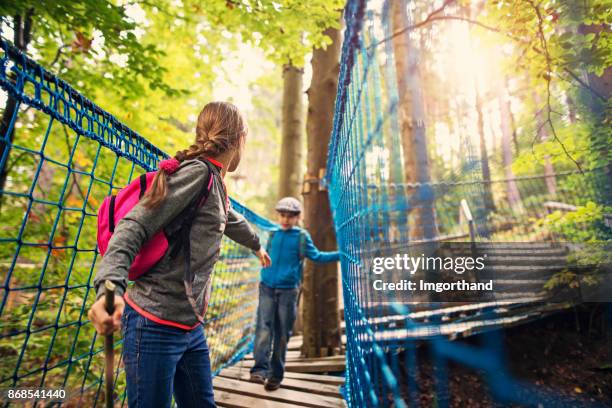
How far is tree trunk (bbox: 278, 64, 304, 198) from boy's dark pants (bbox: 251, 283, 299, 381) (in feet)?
7.99

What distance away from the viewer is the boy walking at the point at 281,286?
9.98 ft

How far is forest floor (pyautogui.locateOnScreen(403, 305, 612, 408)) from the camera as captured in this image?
3.64 m

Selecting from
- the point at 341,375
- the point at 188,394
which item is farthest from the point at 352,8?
the point at 341,375

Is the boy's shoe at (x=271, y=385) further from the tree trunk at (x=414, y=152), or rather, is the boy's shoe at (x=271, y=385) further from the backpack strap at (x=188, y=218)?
the tree trunk at (x=414, y=152)

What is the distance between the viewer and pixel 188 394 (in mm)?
1331

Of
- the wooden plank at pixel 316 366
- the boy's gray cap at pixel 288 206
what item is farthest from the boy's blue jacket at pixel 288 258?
the wooden plank at pixel 316 366

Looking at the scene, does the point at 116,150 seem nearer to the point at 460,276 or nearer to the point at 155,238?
the point at 155,238

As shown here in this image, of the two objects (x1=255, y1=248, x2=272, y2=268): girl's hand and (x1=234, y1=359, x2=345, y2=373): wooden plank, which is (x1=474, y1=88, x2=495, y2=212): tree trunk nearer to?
(x1=234, y1=359, x2=345, y2=373): wooden plank

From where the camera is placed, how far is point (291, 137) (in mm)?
5539

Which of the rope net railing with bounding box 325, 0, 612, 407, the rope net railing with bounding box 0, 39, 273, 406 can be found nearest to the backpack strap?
the rope net railing with bounding box 0, 39, 273, 406

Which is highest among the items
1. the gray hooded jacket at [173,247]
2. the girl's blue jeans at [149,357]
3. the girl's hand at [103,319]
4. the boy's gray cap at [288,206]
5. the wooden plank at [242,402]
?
the boy's gray cap at [288,206]

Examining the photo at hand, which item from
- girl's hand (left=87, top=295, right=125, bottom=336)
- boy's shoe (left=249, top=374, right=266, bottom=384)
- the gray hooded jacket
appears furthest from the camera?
boy's shoe (left=249, top=374, right=266, bottom=384)

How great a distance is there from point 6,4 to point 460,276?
5.43 m

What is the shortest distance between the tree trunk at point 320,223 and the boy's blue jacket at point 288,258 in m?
0.66
